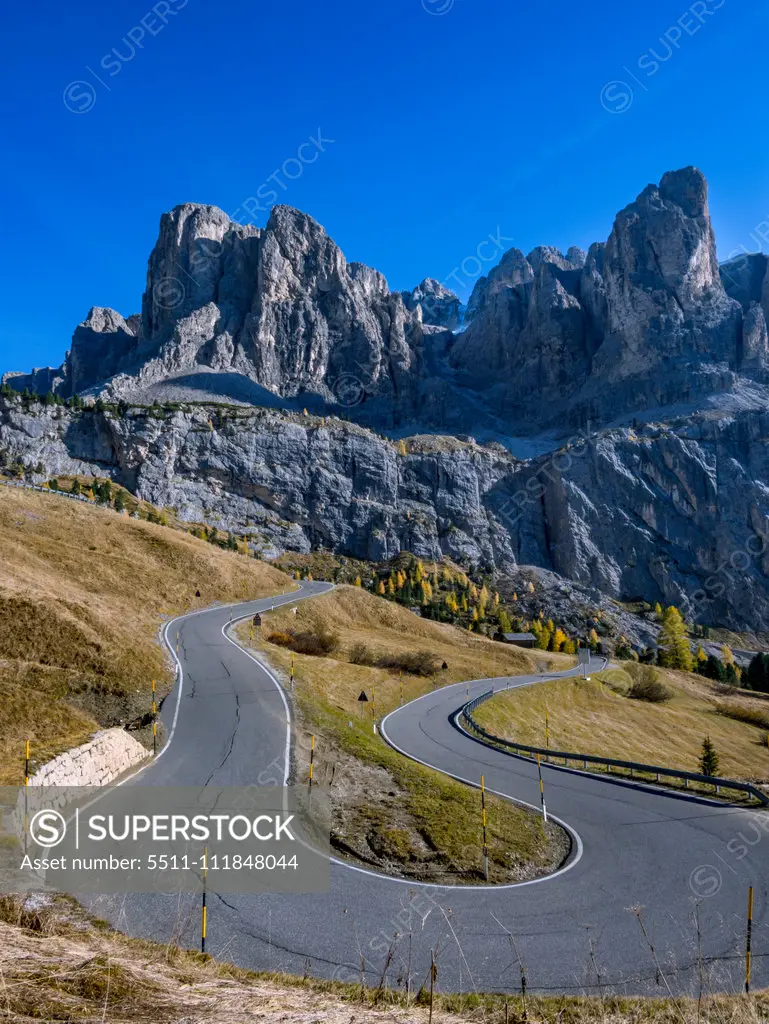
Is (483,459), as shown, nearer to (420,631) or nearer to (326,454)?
(326,454)

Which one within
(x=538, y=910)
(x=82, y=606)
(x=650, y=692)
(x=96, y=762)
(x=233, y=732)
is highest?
(x=82, y=606)

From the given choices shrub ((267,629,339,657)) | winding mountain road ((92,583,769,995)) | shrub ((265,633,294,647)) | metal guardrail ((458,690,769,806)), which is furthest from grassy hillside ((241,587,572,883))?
shrub ((265,633,294,647))

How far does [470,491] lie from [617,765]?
163 metres

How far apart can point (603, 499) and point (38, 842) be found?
7375 inches

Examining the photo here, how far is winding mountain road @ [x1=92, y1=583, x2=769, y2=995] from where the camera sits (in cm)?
852

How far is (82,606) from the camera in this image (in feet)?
102

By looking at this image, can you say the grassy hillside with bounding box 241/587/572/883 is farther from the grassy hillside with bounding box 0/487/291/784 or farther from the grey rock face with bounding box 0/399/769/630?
the grey rock face with bounding box 0/399/769/630

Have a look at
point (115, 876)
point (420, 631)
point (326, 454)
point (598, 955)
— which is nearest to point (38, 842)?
point (115, 876)

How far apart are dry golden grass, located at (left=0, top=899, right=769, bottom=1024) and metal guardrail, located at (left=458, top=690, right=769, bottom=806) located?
592 inches

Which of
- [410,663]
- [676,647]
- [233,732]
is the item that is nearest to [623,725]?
[410,663]

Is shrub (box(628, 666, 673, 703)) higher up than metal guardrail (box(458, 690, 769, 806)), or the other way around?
metal guardrail (box(458, 690, 769, 806))

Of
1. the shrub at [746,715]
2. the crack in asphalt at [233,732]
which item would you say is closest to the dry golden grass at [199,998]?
the crack in asphalt at [233,732]

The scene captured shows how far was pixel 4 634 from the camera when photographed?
25.6 m

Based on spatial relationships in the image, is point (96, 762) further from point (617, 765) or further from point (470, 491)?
point (470, 491)
